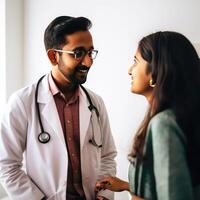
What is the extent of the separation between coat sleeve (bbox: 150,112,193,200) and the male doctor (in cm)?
58

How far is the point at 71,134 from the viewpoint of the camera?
141cm

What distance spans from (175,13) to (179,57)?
104 centimetres

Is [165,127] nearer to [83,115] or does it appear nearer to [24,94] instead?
[83,115]

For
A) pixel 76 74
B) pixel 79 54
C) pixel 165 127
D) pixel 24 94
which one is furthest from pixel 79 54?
pixel 165 127

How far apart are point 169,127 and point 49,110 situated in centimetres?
69

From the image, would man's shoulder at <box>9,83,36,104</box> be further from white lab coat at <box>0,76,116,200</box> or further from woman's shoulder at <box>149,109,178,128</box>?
woman's shoulder at <box>149,109,178,128</box>

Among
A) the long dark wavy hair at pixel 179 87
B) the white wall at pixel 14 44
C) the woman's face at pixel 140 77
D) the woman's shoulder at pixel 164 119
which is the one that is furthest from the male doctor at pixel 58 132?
the white wall at pixel 14 44

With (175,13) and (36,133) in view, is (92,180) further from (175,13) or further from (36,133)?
(175,13)

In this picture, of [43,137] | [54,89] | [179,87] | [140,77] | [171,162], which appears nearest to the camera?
[171,162]

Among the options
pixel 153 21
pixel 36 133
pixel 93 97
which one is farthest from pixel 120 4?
pixel 36 133

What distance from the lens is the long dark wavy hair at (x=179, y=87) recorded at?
3.06 feet

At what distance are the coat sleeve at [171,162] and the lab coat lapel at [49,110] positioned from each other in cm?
59

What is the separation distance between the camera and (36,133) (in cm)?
134

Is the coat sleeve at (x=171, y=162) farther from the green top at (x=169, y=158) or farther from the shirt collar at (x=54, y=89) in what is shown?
A: the shirt collar at (x=54, y=89)
